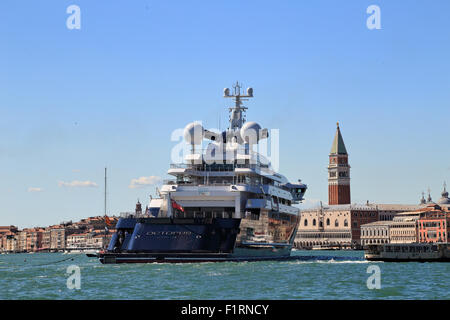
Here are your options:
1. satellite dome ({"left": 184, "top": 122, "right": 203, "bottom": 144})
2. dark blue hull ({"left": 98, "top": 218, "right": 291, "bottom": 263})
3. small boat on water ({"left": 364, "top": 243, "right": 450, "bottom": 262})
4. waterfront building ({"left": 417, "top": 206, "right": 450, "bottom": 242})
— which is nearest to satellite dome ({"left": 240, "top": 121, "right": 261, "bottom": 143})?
satellite dome ({"left": 184, "top": 122, "right": 203, "bottom": 144})

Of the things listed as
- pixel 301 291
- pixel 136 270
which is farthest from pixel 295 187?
pixel 301 291

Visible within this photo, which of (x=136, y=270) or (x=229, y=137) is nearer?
(x=136, y=270)

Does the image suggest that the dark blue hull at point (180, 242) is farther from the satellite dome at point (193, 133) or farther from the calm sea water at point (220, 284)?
the satellite dome at point (193, 133)

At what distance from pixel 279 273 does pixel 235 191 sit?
12.5 meters

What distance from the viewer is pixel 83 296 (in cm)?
3369

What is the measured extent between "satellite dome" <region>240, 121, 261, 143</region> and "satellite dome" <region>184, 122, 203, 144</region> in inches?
204

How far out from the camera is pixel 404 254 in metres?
72.4

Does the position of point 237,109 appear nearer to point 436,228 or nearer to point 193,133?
point 193,133

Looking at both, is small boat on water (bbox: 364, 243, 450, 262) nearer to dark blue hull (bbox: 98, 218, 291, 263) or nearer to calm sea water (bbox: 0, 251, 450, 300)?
dark blue hull (bbox: 98, 218, 291, 263)

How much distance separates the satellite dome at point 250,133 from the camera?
67.9m

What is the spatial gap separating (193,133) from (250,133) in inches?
240

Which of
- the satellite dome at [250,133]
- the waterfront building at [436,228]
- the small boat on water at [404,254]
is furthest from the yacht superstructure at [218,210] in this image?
the waterfront building at [436,228]

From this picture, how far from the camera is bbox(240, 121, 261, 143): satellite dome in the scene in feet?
223
